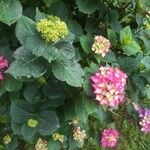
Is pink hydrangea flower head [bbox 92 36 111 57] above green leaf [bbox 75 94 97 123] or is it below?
above

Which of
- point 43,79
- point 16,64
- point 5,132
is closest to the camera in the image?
point 16,64

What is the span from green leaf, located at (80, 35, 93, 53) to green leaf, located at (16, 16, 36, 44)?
11.9 inches

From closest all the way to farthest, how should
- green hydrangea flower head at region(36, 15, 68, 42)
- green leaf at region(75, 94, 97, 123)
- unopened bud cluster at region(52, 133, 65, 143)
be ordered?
green hydrangea flower head at region(36, 15, 68, 42), green leaf at region(75, 94, 97, 123), unopened bud cluster at region(52, 133, 65, 143)

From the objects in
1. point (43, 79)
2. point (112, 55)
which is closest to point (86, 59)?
point (112, 55)

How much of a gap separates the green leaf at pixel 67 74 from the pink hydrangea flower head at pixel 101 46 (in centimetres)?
21

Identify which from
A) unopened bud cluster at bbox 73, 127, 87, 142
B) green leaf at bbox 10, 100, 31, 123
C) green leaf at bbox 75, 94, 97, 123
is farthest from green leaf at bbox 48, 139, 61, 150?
green leaf at bbox 75, 94, 97, 123

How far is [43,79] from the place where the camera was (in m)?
1.63

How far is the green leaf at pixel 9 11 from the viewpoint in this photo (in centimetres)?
140

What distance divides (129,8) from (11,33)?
1.88ft

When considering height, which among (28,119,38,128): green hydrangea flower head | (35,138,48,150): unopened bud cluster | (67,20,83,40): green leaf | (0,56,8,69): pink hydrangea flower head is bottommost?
(35,138,48,150): unopened bud cluster

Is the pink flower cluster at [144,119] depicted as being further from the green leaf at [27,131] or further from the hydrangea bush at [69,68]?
the green leaf at [27,131]

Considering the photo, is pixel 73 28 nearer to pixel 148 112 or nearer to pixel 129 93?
pixel 129 93

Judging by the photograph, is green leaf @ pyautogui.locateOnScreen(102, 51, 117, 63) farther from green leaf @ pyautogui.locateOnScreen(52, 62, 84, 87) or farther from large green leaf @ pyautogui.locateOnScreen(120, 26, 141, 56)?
green leaf @ pyautogui.locateOnScreen(52, 62, 84, 87)

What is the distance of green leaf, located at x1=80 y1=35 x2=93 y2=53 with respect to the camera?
168 cm
